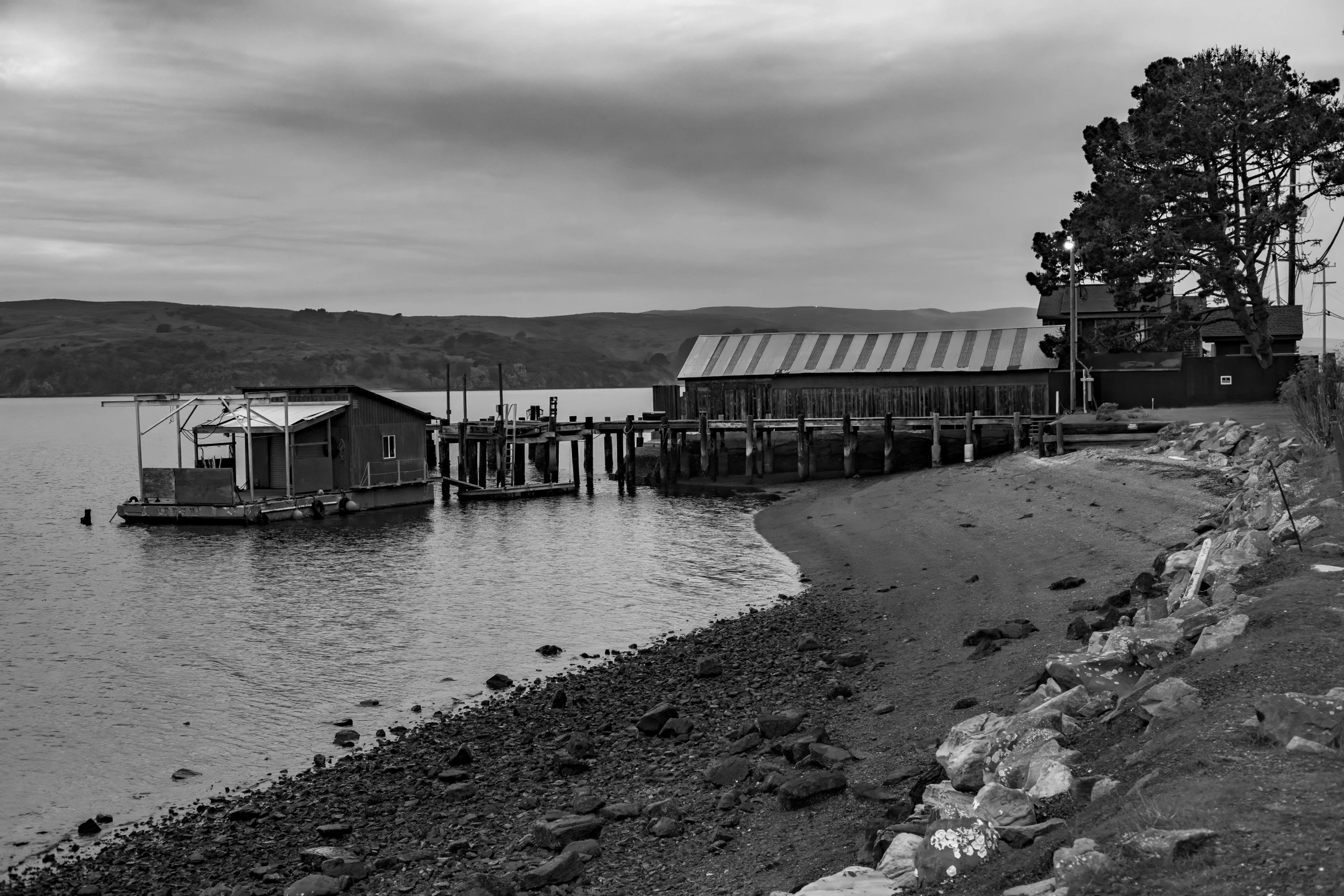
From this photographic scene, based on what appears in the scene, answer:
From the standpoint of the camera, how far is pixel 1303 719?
7.20 meters

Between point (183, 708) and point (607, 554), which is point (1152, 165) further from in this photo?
point (183, 708)

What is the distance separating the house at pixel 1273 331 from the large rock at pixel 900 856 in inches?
1998

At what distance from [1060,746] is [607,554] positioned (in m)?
25.3

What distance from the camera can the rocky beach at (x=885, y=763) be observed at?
22.1 ft

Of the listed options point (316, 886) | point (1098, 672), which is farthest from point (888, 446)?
point (316, 886)

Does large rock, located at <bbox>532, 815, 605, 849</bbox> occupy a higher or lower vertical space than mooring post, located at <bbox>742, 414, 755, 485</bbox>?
lower

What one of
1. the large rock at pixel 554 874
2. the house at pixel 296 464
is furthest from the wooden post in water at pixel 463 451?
the large rock at pixel 554 874

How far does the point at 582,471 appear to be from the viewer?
7138 cm

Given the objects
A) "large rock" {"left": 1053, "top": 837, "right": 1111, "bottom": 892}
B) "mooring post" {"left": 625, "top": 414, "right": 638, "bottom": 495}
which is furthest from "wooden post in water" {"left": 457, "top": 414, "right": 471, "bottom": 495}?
"large rock" {"left": 1053, "top": 837, "right": 1111, "bottom": 892}

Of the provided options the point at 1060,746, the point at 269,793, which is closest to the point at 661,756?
the point at 269,793

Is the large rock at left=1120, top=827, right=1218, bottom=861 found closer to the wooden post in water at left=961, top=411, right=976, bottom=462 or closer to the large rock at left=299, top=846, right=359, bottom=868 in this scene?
the large rock at left=299, top=846, right=359, bottom=868

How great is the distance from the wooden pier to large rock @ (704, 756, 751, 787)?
36.9 m

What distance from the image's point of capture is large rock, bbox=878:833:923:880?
24.6ft

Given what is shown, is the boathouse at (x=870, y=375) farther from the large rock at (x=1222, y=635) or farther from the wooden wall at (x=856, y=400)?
the large rock at (x=1222, y=635)
